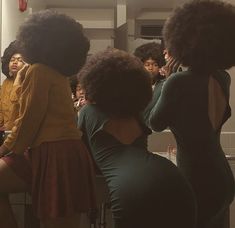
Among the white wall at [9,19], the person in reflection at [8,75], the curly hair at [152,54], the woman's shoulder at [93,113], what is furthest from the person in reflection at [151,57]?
the white wall at [9,19]

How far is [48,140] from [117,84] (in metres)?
0.27

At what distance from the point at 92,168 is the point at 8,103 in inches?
68.1

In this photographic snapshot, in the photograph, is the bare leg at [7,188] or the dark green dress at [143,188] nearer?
the dark green dress at [143,188]

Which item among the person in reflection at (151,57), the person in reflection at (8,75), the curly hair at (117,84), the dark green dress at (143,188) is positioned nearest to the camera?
the dark green dress at (143,188)

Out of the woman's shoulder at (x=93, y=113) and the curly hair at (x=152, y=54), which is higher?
the woman's shoulder at (x=93, y=113)

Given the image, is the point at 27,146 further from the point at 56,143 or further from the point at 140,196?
the point at 140,196

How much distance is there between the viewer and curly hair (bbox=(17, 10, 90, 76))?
51.7 inches

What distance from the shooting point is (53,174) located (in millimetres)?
1273

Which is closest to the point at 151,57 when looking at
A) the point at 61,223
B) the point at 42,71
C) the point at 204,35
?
the point at 204,35

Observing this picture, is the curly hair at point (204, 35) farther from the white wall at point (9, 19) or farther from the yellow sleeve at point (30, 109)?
the white wall at point (9, 19)

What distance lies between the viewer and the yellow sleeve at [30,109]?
1.24m

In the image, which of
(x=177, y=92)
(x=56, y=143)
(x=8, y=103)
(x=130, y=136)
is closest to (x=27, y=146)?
(x=56, y=143)

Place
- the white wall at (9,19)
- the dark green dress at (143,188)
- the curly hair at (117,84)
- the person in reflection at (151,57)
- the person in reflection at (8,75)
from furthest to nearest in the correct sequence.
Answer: the white wall at (9,19) → the person in reflection at (8,75) → the person in reflection at (151,57) → the curly hair at (117,84) → the dark green dress at (143,188)

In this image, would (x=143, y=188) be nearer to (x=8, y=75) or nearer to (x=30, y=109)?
(x=30, y=109)
